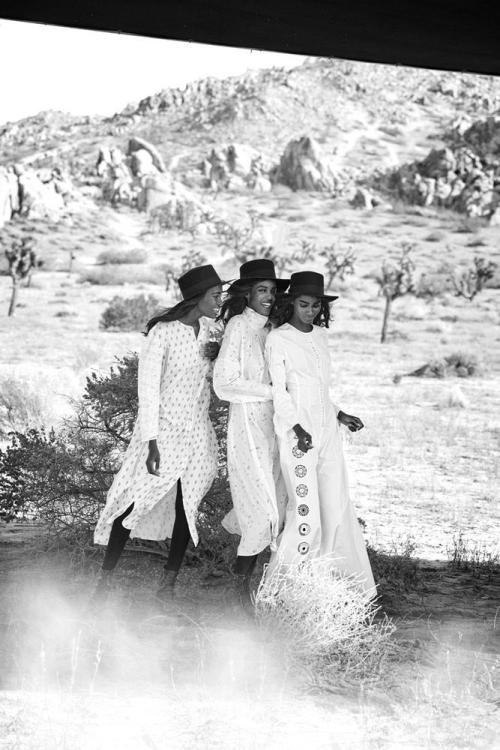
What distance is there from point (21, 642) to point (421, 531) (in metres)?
5.58

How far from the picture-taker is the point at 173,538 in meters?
4.95

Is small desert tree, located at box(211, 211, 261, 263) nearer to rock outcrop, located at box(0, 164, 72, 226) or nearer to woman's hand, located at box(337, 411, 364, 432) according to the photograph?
rock outcrop, located at box(0, 164, 72, 226)

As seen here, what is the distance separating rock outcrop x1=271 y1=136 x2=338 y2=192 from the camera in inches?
1746

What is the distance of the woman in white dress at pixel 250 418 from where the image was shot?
481 cm

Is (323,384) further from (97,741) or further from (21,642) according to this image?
(97,741)

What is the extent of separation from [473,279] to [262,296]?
1199 inches

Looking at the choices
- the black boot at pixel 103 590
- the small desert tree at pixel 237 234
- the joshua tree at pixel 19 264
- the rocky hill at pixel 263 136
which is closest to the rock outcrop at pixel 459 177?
the rocky hill at pixel 263 136

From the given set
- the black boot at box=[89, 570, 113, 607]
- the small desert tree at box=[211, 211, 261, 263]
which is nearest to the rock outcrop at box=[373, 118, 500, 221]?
the small desert tree at box=[211, 211, 261, 263]

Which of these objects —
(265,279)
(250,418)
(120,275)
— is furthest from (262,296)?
(120,275)

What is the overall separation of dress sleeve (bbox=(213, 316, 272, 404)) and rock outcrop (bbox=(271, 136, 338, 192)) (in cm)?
3968

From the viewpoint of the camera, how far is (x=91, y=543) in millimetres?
6051

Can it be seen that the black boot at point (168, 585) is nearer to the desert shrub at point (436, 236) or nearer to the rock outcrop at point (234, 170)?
the desert shrub at point (436, 236)

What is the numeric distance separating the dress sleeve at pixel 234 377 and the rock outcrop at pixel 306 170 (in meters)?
39.7

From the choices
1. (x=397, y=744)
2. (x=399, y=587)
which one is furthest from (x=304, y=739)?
(x=399, y=587)
